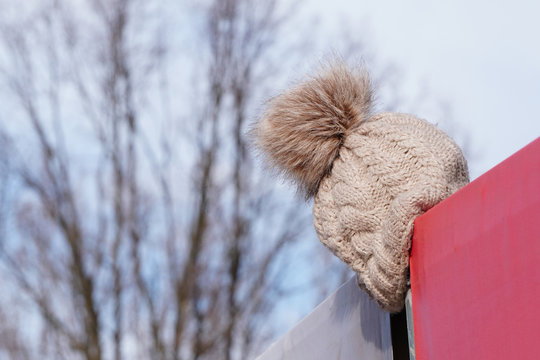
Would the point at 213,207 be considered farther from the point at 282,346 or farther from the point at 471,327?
the point at 471,327

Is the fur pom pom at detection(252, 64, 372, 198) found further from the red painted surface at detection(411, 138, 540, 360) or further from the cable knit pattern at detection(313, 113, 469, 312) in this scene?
the red painted surface at detection(411, 138, 540, 360)

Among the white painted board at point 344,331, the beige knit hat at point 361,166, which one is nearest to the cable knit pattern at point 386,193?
the beige knit hat at point 361,166

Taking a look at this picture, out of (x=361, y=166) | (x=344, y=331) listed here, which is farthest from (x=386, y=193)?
(x=344, y=331)

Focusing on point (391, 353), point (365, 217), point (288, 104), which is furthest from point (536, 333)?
point (288, 104)

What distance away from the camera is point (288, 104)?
4.29 feet

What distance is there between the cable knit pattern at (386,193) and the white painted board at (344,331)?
17cm

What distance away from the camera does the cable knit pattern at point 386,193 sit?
1091mm

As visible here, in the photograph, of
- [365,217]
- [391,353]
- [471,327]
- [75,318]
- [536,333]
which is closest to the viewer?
[536,333]

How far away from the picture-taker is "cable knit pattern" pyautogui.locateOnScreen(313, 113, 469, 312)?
3.58 ft

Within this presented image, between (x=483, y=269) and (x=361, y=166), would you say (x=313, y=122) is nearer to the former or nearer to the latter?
(x=361, y=166)

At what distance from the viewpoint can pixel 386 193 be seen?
1.15m

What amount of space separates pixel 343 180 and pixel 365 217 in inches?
3.7

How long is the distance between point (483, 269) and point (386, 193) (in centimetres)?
27

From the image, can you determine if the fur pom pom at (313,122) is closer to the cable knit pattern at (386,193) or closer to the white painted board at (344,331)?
the cable knit pattern at (386,193)
